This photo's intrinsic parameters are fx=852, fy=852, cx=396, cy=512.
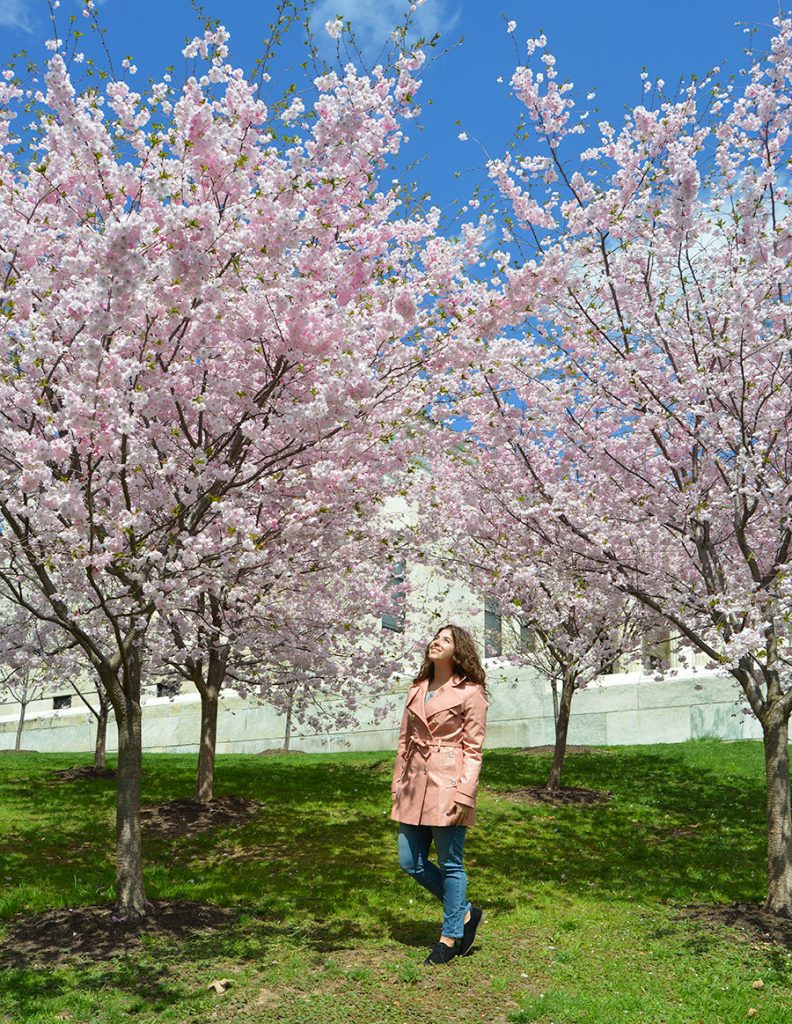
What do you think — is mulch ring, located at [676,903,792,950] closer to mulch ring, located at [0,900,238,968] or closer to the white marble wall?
mulch ring, located at [0,900,238,968]

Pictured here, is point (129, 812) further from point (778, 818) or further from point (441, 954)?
point (778, 818)

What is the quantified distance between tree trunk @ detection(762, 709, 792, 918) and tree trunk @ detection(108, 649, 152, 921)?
558 centimetres

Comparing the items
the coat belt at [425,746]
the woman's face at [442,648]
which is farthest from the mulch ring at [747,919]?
the woman's face at [442,648]

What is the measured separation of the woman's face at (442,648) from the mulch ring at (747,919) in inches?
144

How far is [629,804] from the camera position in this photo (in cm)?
1402

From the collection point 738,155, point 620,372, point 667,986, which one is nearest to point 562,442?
point 620,372

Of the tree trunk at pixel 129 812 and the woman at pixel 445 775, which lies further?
the tree trunk at pixel 129 812

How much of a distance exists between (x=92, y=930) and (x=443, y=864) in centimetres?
298

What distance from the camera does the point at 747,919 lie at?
7.57 metres

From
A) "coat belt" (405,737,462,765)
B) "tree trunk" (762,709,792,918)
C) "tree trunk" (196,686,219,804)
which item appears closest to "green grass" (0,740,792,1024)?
"tree trunk" (762,709,792,918)

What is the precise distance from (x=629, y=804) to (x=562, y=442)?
6.35 metres

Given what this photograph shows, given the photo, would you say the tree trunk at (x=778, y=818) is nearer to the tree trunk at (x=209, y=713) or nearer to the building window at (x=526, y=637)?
the building window at (x=526, y=637)

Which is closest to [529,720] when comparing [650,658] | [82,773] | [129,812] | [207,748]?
[650,658]

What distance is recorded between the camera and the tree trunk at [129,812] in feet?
23.2
